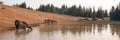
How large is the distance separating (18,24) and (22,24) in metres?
0.80

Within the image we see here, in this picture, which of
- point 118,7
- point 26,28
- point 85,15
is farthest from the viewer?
point 85,15

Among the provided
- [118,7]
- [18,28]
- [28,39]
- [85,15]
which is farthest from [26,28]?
[85,15]

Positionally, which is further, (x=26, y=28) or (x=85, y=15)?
(x=85, y=15)

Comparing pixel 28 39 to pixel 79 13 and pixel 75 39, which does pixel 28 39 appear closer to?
pixel 75 39

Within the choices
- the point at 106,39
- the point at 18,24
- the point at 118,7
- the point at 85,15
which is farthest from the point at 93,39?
the point at 85,15

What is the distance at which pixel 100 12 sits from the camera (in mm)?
187750

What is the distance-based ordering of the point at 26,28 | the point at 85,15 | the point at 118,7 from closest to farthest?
the point at 26,28, the point at 118,7, the point at 85,15

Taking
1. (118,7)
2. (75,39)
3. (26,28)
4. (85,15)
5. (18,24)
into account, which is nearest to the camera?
(75,39)

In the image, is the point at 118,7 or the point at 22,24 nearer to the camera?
the point at 22,24

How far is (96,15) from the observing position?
7402 inches

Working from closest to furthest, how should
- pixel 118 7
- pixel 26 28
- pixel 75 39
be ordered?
1. pixel 75 39
2. pixel 26 28
3. pixel 118 7

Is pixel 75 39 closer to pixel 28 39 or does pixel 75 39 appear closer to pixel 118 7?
pixel 28 39

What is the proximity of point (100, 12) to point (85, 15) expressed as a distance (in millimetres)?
10083

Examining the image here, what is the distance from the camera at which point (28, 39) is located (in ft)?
110
